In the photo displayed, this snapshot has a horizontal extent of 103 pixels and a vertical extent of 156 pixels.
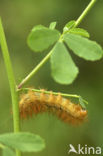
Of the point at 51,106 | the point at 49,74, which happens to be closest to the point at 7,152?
the point at 51,106

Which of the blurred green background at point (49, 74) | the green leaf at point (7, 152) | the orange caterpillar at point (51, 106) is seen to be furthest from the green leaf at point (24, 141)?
the blurred green background at point (49, 74)

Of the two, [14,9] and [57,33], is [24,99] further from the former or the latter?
[14,9]

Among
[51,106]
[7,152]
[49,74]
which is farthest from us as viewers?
[49,74]

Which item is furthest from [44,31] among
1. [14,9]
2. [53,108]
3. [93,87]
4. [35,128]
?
[14,9]

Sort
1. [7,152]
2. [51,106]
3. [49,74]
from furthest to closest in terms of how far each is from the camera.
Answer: [49,74] → [51,106] → [7,152]

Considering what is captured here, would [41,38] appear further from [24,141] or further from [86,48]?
[24,141]

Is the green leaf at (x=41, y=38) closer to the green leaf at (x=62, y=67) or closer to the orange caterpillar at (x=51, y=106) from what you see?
the green leaf at (x=62, y=67)
